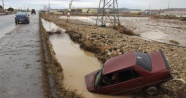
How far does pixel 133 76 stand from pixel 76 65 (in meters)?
5.99

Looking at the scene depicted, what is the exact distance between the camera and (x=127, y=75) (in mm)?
8484

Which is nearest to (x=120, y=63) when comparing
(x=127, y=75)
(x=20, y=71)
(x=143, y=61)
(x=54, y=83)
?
(x=127, y=75)

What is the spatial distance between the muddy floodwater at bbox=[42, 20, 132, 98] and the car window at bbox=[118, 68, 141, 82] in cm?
103

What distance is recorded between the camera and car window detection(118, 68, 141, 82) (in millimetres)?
8338

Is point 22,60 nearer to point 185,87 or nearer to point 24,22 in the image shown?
point 185,87

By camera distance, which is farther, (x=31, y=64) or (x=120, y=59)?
(x=31, y=64)

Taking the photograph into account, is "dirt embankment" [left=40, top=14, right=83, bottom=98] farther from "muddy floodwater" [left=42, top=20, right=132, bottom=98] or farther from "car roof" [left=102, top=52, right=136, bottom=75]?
"car roof" [left=102, top=52, right=136, bottom=75]

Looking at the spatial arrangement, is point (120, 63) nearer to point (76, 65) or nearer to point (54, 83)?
point (54, 83)

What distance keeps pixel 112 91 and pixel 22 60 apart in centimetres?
618

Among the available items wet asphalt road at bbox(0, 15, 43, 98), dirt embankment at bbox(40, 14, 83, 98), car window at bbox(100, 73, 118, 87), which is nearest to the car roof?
car window at bbox(100, 73, 118, 87)

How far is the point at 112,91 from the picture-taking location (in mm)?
8805

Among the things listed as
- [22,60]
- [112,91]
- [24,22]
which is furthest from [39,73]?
[24,22]

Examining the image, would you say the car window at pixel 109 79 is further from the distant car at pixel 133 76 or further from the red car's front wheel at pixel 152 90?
the red car's front wheel at pixel 152 90

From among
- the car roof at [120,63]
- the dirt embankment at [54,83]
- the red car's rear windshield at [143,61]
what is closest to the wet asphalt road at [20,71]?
the dirt embankment at [54,83]
